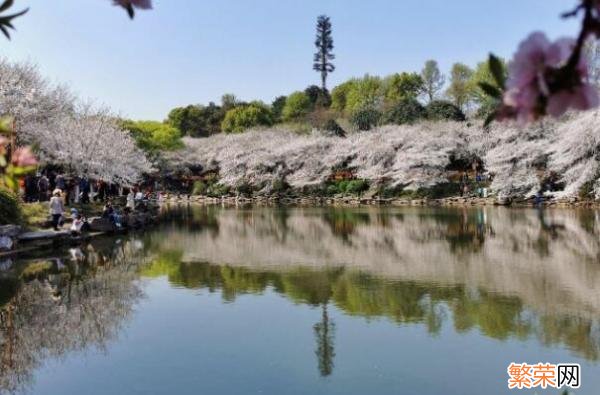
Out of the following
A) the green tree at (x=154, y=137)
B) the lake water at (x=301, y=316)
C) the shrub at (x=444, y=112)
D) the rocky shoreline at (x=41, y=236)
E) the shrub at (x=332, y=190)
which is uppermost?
the shrub at (x=444, y=112)

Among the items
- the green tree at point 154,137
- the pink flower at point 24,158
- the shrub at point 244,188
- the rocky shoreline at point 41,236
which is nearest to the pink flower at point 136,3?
the pink flower at point 24,158

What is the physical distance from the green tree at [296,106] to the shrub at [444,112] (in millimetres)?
18797

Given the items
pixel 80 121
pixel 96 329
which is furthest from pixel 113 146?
pixel 96 329

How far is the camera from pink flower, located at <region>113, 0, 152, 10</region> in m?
1.25

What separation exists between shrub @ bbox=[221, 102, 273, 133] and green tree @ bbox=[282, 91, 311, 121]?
373cm

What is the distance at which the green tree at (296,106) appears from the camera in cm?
5519

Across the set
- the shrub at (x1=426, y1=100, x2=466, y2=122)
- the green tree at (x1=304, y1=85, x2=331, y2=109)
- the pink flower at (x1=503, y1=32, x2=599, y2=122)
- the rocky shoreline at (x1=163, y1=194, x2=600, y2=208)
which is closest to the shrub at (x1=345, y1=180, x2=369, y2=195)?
the rocky shoreline at (x1=163, y1=194, x2=600, y2=208)

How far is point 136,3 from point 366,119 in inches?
1592

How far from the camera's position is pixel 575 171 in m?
22.8

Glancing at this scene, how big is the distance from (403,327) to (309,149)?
29.9m

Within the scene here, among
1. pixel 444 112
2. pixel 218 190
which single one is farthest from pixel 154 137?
pixel 444 112

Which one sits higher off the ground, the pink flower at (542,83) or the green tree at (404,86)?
the green tree at (404,86)

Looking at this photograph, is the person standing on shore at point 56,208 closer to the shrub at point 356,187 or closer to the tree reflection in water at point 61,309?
the tree reflection in water at point 61,309

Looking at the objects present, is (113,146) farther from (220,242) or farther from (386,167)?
(386,167)
